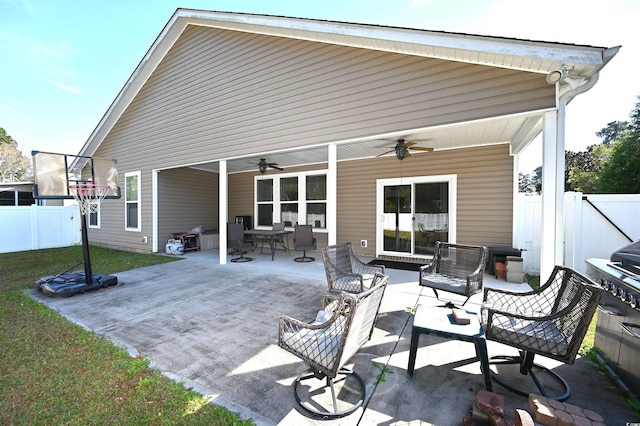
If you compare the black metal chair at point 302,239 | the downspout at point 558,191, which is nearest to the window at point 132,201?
the black metal chair at point 302,239

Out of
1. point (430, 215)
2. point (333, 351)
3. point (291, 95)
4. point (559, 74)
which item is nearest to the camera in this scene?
point (333, 351)

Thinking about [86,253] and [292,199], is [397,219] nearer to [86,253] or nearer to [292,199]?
[292,199]

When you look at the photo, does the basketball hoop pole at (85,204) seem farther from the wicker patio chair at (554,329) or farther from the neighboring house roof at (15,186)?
the neighboring house roof at (15,186)

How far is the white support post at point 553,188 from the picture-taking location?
130 inches

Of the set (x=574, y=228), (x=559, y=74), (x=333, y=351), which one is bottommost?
(x=333, y=351)

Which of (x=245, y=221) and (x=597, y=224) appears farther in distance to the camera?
(x=245, y=221)

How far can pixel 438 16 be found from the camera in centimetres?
521

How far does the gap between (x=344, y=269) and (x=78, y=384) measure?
320 centimetres

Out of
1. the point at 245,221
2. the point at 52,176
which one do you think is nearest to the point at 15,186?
the point at 245,221

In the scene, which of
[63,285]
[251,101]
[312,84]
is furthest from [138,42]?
[63,285]

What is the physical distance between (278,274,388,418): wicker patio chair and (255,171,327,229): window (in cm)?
613

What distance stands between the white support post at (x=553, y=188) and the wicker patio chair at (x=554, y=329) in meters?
1.02

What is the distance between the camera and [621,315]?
6.57 feet

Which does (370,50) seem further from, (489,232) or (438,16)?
(489,232)
